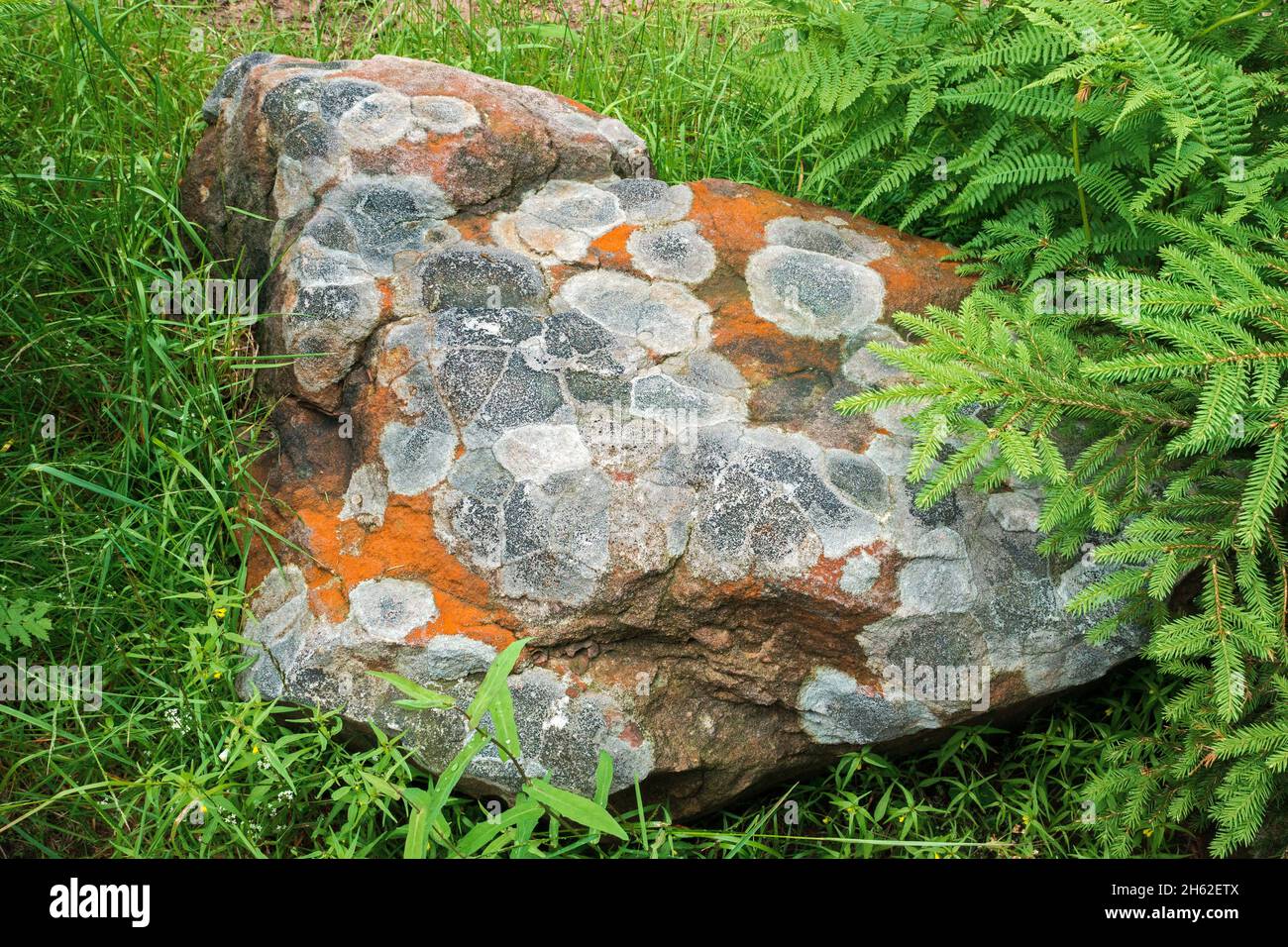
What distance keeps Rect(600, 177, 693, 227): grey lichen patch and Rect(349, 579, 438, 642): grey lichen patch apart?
1371 millimetres

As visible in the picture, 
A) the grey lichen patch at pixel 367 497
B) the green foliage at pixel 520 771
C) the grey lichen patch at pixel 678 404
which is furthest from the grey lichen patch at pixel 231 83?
the green foliage at pixel 520 771

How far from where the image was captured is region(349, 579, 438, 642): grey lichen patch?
8.77 feet

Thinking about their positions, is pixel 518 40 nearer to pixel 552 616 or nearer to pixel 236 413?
pixel 236 413

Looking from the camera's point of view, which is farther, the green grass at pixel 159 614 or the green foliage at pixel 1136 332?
the green grass at pixel 159 614

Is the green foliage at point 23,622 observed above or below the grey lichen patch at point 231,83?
below

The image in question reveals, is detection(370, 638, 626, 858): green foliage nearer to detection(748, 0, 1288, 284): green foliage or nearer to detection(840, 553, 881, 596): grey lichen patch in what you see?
detection(840, 553, 881, 596): grey lichen patch

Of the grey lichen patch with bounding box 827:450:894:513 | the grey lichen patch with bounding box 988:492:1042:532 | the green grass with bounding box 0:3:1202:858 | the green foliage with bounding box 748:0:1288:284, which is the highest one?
the green foliage with bounding box 748:0:1288:284

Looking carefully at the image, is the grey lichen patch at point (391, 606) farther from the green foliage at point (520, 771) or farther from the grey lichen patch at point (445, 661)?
the green foliage at point (520, 771)

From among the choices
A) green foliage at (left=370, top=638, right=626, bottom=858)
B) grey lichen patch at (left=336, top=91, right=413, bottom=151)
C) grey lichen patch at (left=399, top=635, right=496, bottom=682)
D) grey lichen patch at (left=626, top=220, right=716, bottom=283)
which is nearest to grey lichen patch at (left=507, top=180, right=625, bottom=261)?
grey lichen patch at (left=626, top=220, right=716, bottom=283)

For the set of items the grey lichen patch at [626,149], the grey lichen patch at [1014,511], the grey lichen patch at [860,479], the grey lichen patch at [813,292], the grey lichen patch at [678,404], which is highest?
the grey lichen patch at [626,149]

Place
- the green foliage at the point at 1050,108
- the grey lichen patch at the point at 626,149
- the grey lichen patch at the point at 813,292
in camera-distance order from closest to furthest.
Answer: the green foliage at the point at 1050,108 → the grey lichen patch at the point at 813,292 → the grey lichen patch at the point at 626,149

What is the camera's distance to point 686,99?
4.36 metres

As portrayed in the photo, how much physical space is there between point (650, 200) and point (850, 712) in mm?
1720

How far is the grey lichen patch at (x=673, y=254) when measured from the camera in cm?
325
